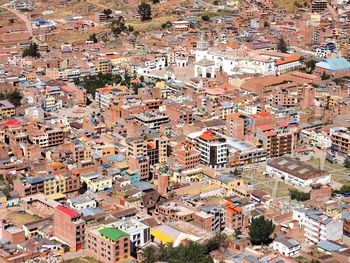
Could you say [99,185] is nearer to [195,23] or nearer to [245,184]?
[245,184]

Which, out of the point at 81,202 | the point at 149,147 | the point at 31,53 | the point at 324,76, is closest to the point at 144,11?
the point at 31,53

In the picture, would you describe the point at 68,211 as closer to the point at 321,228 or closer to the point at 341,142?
the point at 321,228

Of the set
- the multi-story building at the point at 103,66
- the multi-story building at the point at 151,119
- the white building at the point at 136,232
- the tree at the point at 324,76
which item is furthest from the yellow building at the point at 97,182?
the tree at the point at 324,76

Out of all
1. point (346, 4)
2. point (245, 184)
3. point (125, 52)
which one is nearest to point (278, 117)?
point (245, 184)

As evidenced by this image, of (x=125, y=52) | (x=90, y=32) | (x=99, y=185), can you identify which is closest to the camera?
(x=99, y=185)

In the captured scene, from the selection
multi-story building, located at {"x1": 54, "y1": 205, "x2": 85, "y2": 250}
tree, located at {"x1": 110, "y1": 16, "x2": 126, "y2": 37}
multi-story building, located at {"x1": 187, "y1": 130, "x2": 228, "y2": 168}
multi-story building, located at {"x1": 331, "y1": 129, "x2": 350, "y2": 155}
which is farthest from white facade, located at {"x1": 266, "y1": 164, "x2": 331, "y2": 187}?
tree, located at {"x1": 110, "y1": 16, "x2": 126, "y2": 37}

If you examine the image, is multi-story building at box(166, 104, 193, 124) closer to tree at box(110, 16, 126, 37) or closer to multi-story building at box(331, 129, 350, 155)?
multi-story building at box(331, 129, 350, 155)
